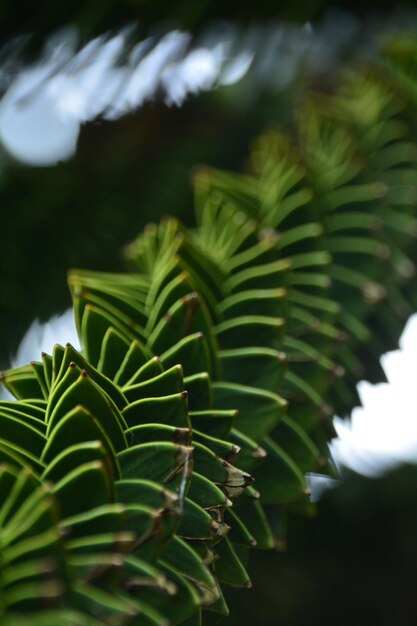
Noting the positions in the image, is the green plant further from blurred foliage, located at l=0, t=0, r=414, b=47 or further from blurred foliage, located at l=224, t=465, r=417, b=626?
blurred foliage, located at l=224, t=465, r=417, b=626

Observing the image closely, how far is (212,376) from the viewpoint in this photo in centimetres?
36

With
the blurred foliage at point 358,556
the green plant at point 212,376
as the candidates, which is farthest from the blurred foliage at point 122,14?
the blurred foliage at point 358,556

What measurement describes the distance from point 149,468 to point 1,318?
37cm

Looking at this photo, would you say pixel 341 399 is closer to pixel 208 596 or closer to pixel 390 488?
pixel 208 596

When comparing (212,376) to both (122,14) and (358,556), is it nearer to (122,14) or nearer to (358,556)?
(122,14)

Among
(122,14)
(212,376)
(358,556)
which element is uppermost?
(122,14)

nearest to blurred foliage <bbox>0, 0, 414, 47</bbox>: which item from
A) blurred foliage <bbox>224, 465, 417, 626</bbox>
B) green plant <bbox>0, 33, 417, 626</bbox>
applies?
green plant <bbox>0, 33, 417, 626</bbox>

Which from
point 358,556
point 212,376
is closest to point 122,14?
point 212,376

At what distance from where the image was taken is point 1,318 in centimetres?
62

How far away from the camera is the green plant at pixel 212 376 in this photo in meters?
0.24

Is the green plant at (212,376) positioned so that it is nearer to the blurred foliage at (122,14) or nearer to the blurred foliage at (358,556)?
the blurred foliage at (122,14)

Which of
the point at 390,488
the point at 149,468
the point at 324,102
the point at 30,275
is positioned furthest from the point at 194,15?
the point at 390,488

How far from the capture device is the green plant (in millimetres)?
237

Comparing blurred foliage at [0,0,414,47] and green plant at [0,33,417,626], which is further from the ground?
blurred foliage at [0,0,414,47]
